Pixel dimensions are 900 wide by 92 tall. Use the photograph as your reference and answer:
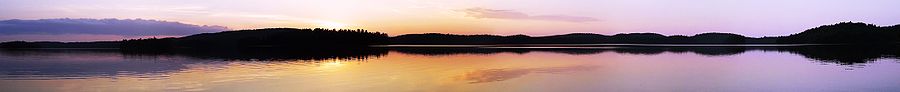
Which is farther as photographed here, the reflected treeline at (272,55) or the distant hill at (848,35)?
the distant hill at (848,35)

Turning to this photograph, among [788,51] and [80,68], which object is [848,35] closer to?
[788,51]

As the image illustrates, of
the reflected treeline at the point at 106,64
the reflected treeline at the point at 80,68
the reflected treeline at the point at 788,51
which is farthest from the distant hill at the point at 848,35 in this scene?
the reflected treeline at the point at 80,68

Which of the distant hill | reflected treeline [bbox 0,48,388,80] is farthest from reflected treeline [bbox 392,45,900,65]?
the distant hill

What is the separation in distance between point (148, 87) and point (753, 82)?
1532 cm

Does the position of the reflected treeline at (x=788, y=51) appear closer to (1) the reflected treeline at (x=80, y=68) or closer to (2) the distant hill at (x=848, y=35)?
(1) the reflected treeline at (x=80, y=68)

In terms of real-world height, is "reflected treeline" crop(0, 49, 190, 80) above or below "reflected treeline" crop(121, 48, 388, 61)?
below

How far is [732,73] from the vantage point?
26328 millimetres

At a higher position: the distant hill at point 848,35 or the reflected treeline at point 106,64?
the distant hill at point 848,35

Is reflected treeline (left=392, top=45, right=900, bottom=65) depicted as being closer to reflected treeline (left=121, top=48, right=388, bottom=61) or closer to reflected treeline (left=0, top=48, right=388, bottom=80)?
reflected treeline (left=121, top=48, right=388, bottom=61)

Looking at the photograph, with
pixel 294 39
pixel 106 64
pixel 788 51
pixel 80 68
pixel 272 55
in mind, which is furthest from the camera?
pixel 294 39

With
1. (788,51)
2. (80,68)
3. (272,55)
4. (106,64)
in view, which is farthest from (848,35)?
(80,68)

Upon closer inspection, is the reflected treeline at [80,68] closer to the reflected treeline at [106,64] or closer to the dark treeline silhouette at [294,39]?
the reflected treeline at [106,64]

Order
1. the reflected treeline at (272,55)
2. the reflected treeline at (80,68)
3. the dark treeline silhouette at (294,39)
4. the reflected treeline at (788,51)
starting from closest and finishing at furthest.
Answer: the reflected treeline at (80,68) < the reflected treeline at (272,55) < the reflected treeline at (788,51) < the dark treeline silhouette at (294,39)

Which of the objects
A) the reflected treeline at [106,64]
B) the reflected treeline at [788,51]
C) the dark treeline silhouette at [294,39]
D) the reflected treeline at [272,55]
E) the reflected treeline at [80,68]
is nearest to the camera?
the reflected treeline at [80,68]
